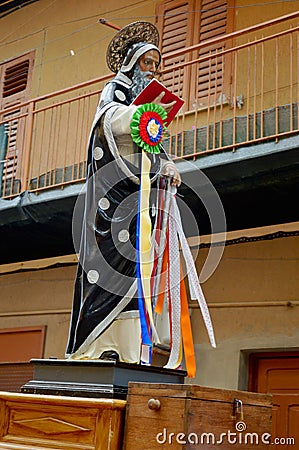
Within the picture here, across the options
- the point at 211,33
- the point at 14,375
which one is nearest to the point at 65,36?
the point at 211,33

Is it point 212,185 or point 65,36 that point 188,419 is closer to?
point 212,185

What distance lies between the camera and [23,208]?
638 centimetres

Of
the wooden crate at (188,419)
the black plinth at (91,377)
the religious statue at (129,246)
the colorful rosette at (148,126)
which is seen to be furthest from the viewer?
the colorful rosette at (148,126)

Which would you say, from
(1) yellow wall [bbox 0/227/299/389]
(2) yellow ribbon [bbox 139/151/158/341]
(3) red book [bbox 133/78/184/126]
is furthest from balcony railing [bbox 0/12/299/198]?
(2) yellow ribbon [bbox 139/151/158/341]

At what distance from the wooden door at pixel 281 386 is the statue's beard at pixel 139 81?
9.58 ft

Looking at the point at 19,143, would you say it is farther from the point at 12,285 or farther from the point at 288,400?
the point at 288,400

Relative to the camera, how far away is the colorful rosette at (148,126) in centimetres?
354

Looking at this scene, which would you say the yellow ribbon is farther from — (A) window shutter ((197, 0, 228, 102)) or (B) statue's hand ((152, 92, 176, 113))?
(A) window shutter ((197, 0, 228, 102))

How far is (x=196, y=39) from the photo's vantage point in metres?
7.46

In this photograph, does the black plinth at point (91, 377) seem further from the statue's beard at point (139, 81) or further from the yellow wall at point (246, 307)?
the yellow wall at point (246, 307)

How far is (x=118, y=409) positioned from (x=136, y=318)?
1.87ft

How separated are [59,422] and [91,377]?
0.74 ft

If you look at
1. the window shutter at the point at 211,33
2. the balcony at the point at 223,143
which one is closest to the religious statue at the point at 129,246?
the balcony at the point at 223,143

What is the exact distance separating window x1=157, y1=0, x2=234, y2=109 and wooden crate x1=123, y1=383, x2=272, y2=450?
165 inches
